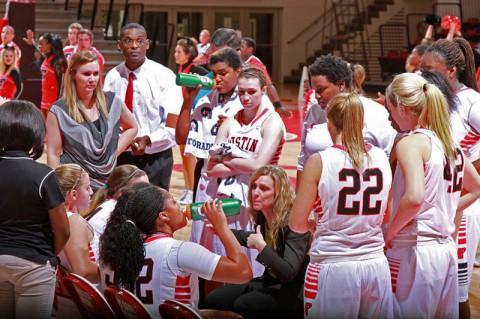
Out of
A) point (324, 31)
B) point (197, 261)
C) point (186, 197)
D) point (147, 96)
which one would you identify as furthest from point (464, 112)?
point (324, 31)

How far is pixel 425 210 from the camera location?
3469 millimetres

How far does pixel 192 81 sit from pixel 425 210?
1905 millimetres

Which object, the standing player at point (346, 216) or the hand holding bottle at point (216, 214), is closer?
the standing player at point (346, 216)

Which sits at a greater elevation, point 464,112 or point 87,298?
point 464,112

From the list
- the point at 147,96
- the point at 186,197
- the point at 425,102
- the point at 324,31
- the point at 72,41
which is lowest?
the point at 186,197

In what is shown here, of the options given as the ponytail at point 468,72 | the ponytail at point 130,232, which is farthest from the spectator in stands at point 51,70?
the ponytail at point 130,232

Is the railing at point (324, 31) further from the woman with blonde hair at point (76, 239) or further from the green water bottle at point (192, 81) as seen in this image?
the woman with blonde hair at point (76, 239)

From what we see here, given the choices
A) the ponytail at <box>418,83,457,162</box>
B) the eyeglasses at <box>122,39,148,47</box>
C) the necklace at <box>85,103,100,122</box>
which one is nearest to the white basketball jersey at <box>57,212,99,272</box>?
the necklace at <box>85,103,100,122</box>

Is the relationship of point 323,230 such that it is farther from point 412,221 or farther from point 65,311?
point 65,311

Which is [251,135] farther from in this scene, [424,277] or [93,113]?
[424,277]

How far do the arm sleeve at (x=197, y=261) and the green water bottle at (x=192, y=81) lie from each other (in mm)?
1815

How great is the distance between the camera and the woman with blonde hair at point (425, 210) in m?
3.42

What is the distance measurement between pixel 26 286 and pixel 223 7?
889 inches

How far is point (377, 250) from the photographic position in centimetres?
340
